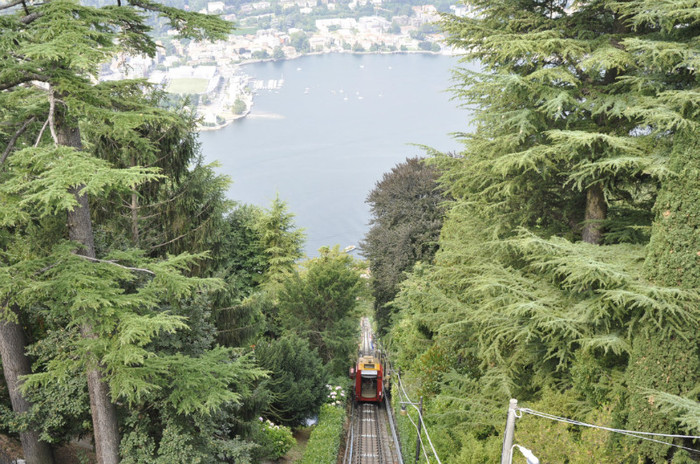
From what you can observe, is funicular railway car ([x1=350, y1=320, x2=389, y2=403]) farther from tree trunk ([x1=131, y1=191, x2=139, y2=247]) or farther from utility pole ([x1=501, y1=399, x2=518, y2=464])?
utility pole ([x1=501, y1=399, x2=518, y2=464])

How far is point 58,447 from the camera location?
37.6 feet

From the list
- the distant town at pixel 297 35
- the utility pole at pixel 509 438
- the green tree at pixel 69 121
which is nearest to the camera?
the utility pole at pixel 509 438

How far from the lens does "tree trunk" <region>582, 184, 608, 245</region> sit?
409 inches

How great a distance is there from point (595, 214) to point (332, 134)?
310 ft

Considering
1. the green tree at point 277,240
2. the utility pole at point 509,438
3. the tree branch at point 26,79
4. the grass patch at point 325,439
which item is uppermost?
the tree branch at point 26,79

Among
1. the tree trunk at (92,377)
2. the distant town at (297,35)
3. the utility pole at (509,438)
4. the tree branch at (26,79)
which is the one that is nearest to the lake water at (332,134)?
the distant town at (297,35)

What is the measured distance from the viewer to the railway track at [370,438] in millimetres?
17602

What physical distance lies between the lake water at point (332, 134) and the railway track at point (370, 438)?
95.5ft

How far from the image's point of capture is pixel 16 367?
943cm

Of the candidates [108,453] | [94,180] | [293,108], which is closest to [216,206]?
[108,453]

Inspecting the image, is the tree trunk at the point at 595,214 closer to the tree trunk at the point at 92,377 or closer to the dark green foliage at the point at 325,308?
the tree trunk at the point at 92,377

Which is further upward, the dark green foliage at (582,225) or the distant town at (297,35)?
the distant town at (297,35)

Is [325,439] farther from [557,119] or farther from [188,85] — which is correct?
[188,85]

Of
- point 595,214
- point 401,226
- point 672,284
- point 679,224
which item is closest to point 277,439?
point 595,214
